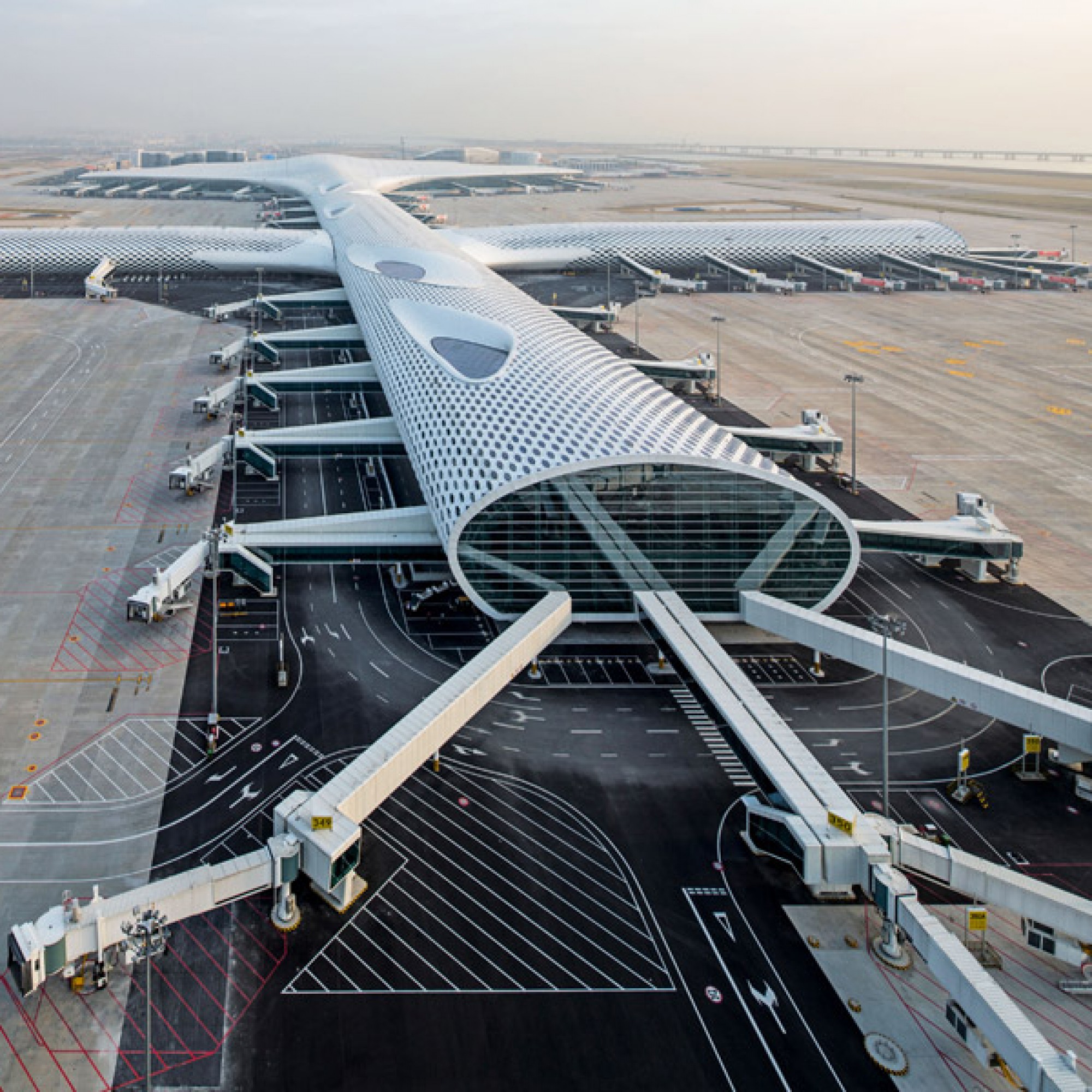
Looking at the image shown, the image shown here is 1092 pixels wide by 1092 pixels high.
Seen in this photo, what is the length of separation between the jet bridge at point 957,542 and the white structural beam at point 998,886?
27.7 m

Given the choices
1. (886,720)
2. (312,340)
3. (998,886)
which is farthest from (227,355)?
(998,886)

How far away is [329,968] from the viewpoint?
30438 mm

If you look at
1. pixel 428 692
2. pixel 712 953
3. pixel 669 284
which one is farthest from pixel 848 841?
pixel 669 284

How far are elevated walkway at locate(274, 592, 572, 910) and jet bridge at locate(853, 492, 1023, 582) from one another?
24122 millimetres

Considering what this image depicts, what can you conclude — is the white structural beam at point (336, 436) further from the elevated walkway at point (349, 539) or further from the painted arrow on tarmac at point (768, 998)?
the painted arrow on tarmac at point (768, 998)

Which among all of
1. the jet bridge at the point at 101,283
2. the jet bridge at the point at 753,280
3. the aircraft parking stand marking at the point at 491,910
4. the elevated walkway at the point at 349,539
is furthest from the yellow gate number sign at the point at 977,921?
the jet bridge at the point at 101,283

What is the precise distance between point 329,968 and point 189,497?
46.0 m

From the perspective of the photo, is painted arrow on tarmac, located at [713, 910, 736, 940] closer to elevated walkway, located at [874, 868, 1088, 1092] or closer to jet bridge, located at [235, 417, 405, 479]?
elevated walkway, located at [874, 868, 1088, 1092]

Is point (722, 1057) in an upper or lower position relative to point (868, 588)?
lower

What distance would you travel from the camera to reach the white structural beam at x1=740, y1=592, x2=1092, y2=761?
4022 centimetres

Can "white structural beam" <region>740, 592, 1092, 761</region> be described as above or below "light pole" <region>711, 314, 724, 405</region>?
below

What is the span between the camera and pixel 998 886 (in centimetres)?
3153

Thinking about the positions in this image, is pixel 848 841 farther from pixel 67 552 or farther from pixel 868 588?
pixel 67 552

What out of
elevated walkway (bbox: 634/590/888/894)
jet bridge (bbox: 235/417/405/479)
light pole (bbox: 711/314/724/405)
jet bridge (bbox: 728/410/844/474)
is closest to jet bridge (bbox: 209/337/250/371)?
jet bridge (bbox: 235/417/405/479)
